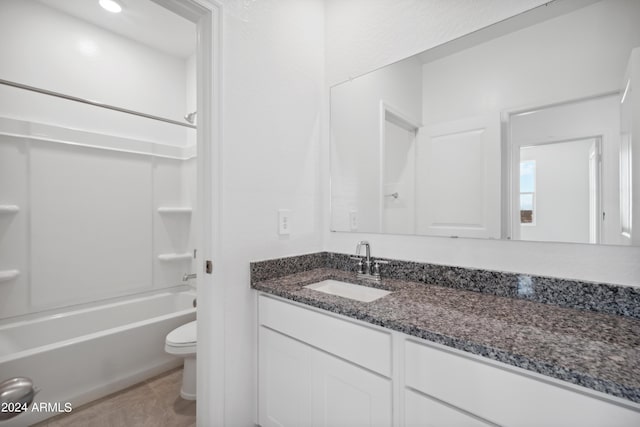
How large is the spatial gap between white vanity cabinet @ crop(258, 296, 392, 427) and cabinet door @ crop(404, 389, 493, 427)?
0.22ft

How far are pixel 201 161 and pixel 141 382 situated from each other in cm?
172

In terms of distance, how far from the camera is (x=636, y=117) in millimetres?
963

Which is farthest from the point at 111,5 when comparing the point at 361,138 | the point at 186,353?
the point at 186,353

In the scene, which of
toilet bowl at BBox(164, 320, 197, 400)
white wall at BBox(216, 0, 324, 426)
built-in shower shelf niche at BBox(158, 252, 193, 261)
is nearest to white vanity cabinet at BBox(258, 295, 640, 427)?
white wall at BBox(216, 0, 324, 426)

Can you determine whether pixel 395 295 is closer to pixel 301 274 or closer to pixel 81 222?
pixel 301 274

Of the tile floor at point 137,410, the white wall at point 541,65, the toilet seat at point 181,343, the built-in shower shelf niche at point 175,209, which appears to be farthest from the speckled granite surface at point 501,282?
the built-in shower shelf niche at point 175,209

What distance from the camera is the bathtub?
62.7 inches

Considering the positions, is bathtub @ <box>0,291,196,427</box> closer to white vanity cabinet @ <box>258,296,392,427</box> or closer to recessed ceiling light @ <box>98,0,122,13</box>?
white vanity cabinet @ <box>258,296,392,427</box>

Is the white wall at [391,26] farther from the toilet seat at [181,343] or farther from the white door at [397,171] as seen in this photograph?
the toilet seat at [181,343]

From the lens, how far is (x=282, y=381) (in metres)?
1.29

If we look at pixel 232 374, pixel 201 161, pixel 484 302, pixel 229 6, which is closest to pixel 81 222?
pixel 201 161

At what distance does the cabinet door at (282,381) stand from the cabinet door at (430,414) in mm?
430

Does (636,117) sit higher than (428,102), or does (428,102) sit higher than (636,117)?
(428,102)

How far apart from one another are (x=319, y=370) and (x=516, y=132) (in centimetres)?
127
